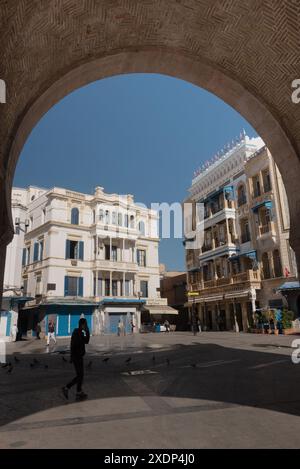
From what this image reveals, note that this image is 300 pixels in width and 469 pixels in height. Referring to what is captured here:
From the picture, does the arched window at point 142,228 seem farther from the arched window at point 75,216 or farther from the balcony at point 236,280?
the balcony at point 236,280

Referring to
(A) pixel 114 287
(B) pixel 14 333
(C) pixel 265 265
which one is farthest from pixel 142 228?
(B) pixel 14 333

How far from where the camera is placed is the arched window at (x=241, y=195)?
116 ft

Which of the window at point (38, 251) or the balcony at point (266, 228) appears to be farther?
the window at point (38, 251)

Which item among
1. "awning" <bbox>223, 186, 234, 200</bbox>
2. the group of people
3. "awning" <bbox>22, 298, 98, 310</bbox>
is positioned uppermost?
"awning" <bbox>223, 186, 234, 200</bbox>

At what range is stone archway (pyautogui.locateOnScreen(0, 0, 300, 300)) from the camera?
18.0 ft

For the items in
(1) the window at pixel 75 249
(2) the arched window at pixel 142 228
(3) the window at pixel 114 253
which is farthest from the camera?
(2) the arched window at pixel 142 228

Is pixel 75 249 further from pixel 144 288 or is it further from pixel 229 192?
pixel 229 192

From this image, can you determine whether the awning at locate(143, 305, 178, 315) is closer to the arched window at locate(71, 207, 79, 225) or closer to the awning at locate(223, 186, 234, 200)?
the arched window at locate(71, 207, 79, 225)

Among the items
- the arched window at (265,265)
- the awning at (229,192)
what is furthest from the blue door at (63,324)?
the awning at (229,192)

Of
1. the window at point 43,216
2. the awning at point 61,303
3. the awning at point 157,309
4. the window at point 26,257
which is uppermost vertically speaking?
the window at point 43,216

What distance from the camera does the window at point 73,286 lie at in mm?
36000

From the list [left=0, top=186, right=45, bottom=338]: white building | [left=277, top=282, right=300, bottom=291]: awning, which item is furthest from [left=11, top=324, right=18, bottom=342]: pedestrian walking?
[left=277, top=282, right=300, bottom=291]: awning

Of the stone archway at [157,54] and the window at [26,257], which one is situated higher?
the window at [26,257]

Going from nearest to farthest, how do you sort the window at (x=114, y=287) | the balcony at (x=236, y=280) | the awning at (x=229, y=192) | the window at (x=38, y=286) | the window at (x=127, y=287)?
the balcony at (x=236, y=280), the window at (x=38, y=286), the awning at (x=229, y=192), the window at (x=114, y=287), the window at (x=127, y=287)
